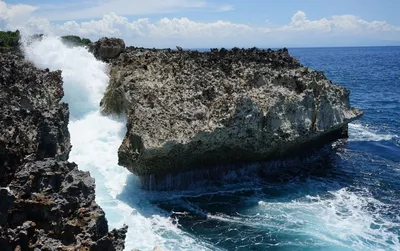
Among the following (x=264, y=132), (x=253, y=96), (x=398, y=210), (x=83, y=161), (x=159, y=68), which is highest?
(x=159, y=68)

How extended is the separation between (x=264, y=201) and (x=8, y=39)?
204 ft

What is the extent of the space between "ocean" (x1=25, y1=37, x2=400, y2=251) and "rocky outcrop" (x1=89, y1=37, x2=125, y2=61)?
526 inches

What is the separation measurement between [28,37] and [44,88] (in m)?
33.3

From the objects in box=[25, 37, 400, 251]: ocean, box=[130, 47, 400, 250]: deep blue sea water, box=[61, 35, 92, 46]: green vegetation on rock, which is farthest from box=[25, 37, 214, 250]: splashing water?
box=[61, 35, 92, 46]: green vegetation on rock

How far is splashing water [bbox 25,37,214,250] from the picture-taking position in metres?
19.5

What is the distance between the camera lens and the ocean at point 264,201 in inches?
771

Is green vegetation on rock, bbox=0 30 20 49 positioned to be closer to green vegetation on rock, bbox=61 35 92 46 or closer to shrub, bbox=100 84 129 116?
green vegetation on rock, bbox=61 35 92 46

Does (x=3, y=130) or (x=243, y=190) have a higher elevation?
(x=3, y=130)

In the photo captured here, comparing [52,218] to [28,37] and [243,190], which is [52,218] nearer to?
[243,190]

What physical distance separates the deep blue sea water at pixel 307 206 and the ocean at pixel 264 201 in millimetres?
55

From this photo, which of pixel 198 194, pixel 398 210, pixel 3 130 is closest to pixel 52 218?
pixel 3 130

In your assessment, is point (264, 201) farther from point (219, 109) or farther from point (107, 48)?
point (107, 48)

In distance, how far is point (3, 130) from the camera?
44.9 ft

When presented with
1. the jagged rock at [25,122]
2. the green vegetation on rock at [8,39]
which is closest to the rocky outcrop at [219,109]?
the jagged rock at [25,122]
